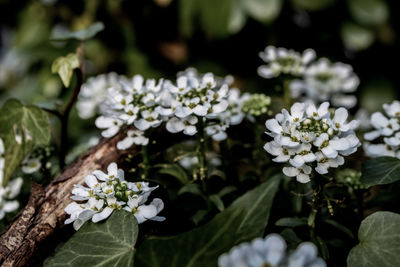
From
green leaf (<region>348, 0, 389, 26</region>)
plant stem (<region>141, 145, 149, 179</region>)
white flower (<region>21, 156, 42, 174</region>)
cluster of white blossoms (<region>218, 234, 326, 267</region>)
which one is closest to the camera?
cluster of white blossoms (<region>218, 234, 326, 267</region>)

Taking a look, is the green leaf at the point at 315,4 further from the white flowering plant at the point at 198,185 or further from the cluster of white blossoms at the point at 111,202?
the cluster of white blossoms at the point at 111,202

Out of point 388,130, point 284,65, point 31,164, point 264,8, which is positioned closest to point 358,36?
point 264,8

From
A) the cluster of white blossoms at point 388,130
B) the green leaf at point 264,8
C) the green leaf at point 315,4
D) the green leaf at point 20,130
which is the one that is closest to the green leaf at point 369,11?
the green leaf at point 315,4

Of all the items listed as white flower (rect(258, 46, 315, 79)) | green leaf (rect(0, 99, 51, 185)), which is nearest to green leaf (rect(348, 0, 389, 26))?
white flower (rect(258, 46, 315, 79))

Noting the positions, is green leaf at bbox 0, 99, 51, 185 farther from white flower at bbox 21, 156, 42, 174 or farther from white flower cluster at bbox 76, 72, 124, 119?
white flower cluster at bbox 76, 72, 124, 119

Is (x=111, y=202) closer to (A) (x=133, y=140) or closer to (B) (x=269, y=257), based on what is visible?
(A) (x=133, y=140)

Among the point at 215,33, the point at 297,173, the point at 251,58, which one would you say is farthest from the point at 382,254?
the point at 251,58
